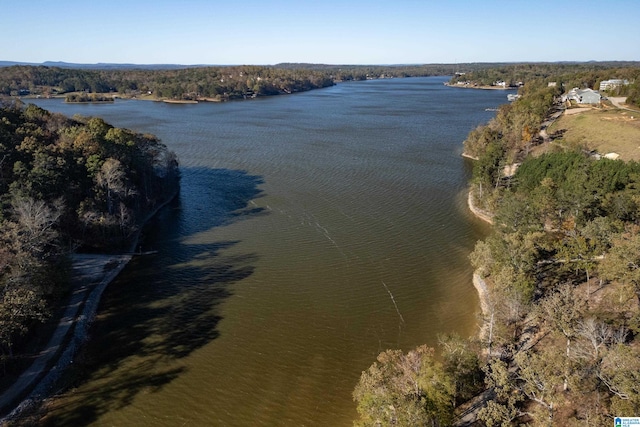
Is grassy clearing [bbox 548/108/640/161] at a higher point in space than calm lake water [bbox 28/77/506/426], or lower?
higher

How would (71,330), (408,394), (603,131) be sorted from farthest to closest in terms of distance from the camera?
(603,131) → (71,330) → (408,394)

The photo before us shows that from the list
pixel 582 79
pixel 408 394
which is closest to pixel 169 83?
pixel 582 79

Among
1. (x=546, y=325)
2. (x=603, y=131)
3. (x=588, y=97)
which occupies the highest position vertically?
(x=588, y=97)

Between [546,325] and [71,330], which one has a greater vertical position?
[546,325]

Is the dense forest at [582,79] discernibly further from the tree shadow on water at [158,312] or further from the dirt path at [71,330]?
the dirt path at [71,330]

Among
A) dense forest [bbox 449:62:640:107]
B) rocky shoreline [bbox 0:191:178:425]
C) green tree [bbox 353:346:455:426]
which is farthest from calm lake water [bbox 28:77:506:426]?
dense forest [bbox 449:62:640:107]

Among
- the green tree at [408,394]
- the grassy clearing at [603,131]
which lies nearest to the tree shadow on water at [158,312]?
the green tree at [408,394]

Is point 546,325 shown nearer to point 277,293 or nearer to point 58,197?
point 277,293

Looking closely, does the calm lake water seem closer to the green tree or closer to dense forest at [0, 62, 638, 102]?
the green tree
